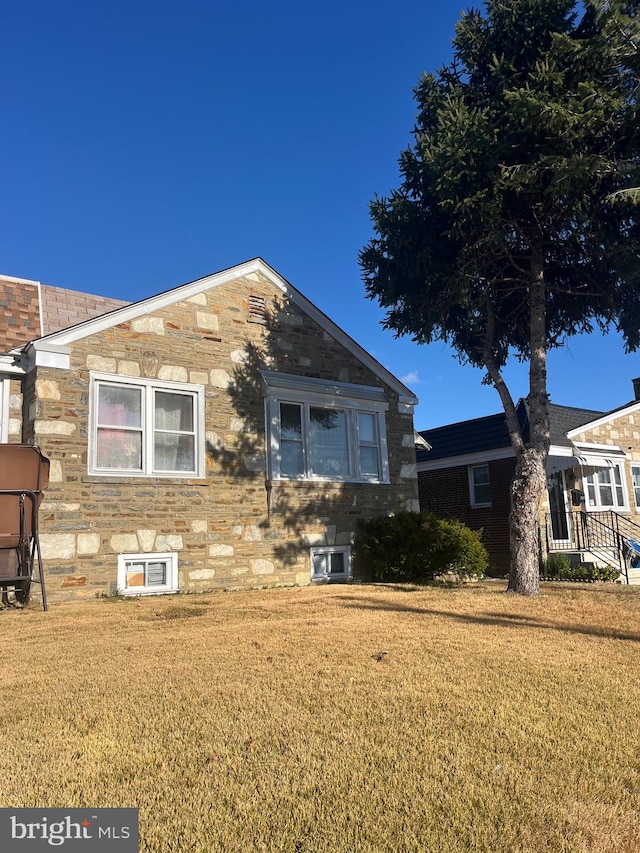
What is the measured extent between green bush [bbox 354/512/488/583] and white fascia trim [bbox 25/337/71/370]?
6.89 metres

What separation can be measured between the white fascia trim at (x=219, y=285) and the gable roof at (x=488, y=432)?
21.7 ft

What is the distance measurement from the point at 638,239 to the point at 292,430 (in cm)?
804

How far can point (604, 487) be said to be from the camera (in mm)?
23078

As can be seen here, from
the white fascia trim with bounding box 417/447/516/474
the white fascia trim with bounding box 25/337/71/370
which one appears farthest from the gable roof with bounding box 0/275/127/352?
the white fascia trim with bounding box 417/447/516/474

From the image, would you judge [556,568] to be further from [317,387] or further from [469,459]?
[317,387]

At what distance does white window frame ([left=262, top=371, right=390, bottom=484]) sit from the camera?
42.6ft

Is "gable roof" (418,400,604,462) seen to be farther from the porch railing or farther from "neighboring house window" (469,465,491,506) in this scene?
the porch railing

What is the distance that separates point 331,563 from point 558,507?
1165 centimetres

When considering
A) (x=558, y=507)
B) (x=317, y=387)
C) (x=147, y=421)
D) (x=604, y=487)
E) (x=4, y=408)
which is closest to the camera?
(x=4, y=408)

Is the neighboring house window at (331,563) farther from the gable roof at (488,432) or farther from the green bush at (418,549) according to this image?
the gable roof at (488,432)

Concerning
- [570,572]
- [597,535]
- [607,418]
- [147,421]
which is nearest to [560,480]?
[597,535]

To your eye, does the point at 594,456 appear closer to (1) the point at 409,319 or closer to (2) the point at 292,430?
(1) the point at 409,319

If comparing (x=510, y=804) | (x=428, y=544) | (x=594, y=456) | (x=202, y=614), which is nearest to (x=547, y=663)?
(x=510, y=804)

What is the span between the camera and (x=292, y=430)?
13430 mm
